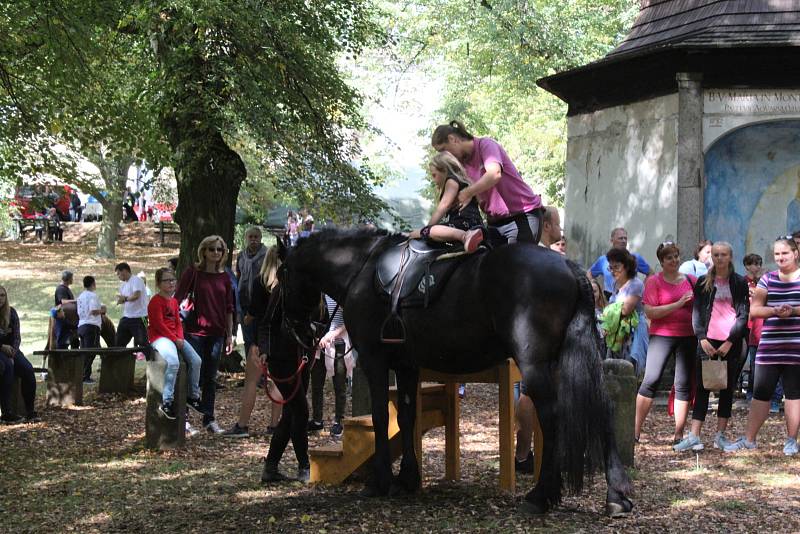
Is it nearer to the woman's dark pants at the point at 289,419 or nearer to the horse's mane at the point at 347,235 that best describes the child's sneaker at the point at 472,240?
the horse's mane at the point at 347,235

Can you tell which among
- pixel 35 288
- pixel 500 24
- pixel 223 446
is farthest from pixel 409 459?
pixel 35 288

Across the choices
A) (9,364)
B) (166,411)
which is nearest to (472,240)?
(166,411)

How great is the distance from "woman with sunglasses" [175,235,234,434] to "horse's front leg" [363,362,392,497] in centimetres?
419

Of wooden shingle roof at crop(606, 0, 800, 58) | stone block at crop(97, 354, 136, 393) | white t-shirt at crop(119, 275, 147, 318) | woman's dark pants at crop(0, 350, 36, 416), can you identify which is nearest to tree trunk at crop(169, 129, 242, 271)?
white t-shirt at crop(119, 275, 147, 318)

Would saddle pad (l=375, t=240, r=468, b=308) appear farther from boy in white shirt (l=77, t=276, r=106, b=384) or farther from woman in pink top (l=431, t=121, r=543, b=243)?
boy in white shirt (l=77, t=276, r=106, b=384)

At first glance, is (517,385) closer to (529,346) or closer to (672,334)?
(672,334)

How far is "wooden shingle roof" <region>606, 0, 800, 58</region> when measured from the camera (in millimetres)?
15161

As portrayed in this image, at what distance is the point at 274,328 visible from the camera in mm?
9211

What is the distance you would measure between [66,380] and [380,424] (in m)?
8.13

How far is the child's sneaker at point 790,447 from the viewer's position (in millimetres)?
10414

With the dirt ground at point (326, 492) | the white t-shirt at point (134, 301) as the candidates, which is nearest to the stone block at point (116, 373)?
the white t-shirt at point (134, 301)

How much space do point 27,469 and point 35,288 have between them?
23788 millimetres

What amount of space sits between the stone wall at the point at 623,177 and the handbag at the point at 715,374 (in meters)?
5.54

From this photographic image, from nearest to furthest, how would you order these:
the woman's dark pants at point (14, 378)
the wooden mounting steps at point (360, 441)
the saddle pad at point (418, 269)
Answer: the saddle pad at point (418, 269) < the wooden mounting steps at point (360, 441) < the woman's dark pants at point (14, 378)
